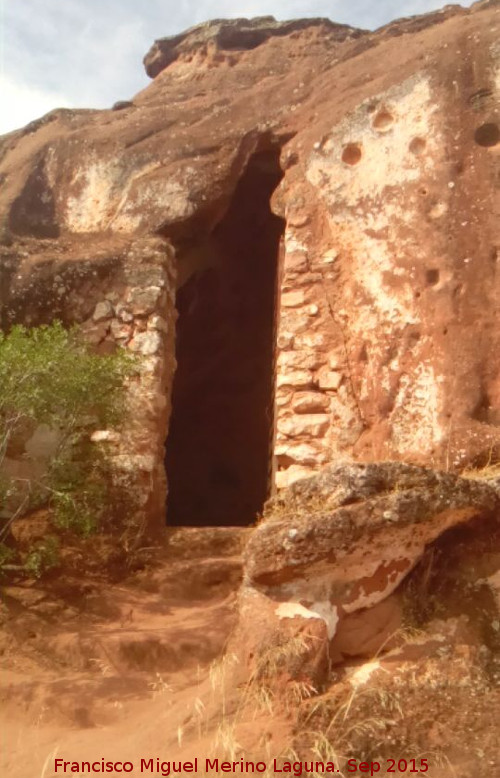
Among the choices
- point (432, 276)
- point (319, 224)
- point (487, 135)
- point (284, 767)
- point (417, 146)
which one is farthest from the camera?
point (319, 224)

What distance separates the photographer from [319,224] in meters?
6.89

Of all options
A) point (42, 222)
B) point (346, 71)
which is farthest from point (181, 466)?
point (346, 71)

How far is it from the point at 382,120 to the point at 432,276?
5.44 feet

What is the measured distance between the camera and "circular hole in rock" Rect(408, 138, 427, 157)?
22.1 feet

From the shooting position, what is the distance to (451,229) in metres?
6.34

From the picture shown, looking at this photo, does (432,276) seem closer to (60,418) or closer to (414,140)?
(414,140)

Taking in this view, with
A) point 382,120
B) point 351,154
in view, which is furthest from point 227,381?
point 382,120

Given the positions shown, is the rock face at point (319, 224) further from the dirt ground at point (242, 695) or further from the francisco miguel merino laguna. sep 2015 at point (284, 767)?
the francisco miguel merino laguna. sep 2015 at point (284, 767)

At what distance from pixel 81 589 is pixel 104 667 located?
0.98m

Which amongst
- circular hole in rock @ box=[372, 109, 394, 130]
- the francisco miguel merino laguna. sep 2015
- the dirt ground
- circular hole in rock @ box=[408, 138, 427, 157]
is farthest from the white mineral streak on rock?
circular hole in rock @ box=[372, 109, 394, 130]

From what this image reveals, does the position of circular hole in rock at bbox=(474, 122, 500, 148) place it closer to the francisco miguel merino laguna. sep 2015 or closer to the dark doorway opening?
the dark doorway opening

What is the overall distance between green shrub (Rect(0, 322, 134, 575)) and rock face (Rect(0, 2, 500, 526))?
1.50 feet

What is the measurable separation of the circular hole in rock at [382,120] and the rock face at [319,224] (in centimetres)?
2

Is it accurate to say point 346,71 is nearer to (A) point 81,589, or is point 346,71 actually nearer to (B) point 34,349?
(B) point 34,349
